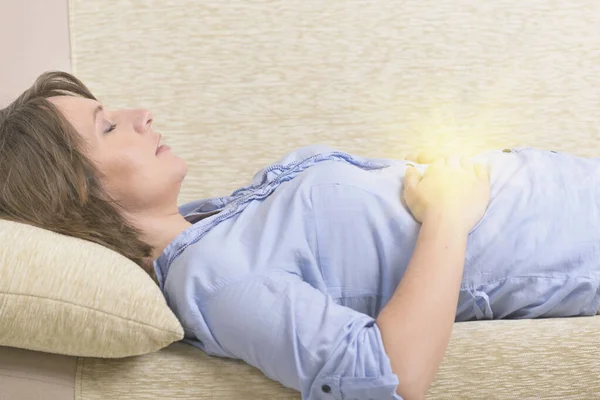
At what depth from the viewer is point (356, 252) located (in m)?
1.19

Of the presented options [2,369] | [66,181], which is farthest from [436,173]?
[2,369]

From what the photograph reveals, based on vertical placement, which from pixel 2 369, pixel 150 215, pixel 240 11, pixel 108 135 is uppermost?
pixel 240 11

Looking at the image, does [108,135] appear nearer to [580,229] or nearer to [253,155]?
[253,155]

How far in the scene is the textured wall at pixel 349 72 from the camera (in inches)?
71.3

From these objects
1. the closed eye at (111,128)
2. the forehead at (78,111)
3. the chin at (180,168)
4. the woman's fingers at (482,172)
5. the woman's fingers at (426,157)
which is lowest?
the woman's fingers at (426,157)

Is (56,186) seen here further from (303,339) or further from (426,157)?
(426,157)

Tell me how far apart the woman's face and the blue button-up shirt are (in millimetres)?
107

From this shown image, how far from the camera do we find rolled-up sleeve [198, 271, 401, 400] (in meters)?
0.98

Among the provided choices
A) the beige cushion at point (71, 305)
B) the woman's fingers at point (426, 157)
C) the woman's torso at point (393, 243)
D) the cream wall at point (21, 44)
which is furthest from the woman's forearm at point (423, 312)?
the cream wall at point (21, 44)

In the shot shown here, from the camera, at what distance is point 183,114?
1.81 m

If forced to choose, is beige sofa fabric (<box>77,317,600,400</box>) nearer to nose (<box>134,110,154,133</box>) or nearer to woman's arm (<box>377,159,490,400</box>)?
woman's arm (<box>377,159,490,400</box>)

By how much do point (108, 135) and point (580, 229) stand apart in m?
0.79

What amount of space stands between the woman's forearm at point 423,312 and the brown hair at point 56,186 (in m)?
0.45

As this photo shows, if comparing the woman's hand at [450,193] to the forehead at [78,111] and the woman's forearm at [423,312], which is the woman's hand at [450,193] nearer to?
the woman's forearm at [423,312]
